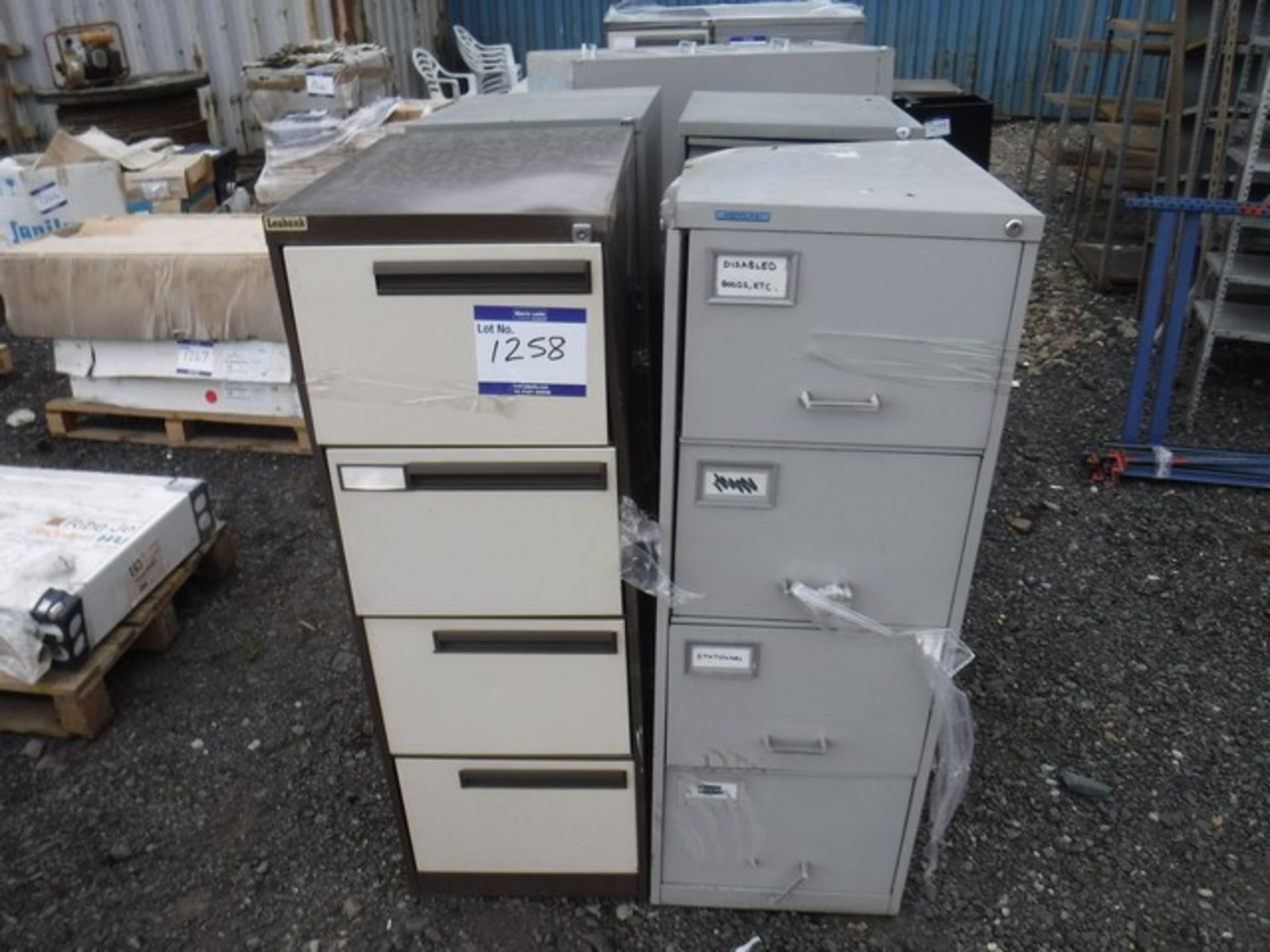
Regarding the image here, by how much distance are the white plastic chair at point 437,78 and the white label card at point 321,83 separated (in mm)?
2587


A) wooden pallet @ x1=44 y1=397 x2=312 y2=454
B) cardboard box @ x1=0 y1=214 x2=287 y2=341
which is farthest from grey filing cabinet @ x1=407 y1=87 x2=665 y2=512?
wooden pallet @ x1=44 y1=397 x2=312 y2=454

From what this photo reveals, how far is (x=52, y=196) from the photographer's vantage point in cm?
448

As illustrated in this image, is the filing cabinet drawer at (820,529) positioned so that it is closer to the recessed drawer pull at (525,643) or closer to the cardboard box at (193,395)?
the recessed drawer pull at (525,643)

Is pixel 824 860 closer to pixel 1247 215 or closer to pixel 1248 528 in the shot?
pixel 1248 528

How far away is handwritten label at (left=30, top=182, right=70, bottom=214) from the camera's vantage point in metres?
4.45

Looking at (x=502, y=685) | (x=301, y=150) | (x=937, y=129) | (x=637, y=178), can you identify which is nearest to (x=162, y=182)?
(x=301, y=150)

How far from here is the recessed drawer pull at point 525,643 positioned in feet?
5.23

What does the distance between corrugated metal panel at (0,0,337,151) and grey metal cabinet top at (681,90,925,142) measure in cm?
533

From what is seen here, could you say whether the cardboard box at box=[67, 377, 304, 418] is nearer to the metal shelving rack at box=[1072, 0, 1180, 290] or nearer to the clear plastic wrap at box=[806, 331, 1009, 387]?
the clear plastic wrap at box=[806, 331, 1009, 387]

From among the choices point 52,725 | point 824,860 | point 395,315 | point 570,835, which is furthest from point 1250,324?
point 52,725

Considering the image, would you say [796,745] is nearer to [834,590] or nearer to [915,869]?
[834,590]

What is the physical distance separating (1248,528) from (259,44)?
21.3 feet

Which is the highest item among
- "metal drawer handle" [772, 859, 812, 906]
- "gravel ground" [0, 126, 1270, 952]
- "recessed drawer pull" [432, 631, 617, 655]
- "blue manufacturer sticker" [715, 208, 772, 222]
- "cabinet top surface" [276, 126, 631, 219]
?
"cabinet top surface" [276, 126, 631, 219]

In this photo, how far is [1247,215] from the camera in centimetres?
315
